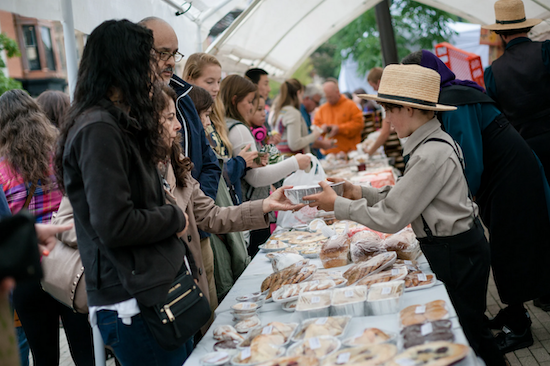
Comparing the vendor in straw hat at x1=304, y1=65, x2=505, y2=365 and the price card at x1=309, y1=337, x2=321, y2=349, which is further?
the vendor in straw hat at x1=304, y1=65, x2=505, y2=365

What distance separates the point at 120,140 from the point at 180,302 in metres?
0.59

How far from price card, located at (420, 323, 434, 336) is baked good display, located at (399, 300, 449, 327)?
4cm

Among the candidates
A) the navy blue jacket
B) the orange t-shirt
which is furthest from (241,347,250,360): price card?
the orange t-shirt

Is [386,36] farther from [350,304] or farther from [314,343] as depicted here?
[314,343]

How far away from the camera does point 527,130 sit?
3814 millimetres

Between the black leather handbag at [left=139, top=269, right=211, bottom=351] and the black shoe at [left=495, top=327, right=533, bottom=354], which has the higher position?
the black leather handbag at [left=139, top=269, right=211, bottom=351]

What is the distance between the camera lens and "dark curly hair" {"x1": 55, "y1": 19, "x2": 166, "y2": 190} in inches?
61.9

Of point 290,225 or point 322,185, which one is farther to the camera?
→ point 290,225

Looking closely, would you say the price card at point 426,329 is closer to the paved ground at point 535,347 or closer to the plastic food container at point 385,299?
the plastic food container at point 385,299

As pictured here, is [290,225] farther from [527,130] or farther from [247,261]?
[527,130]

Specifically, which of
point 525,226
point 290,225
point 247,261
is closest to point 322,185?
point 247,261

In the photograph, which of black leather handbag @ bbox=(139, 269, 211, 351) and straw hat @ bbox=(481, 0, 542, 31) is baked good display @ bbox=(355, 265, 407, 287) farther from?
straw hat @ bbox=(481, 0, 542, 31)

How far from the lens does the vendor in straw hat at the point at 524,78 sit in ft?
12.1

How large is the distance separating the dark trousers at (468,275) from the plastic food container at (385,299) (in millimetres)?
451
